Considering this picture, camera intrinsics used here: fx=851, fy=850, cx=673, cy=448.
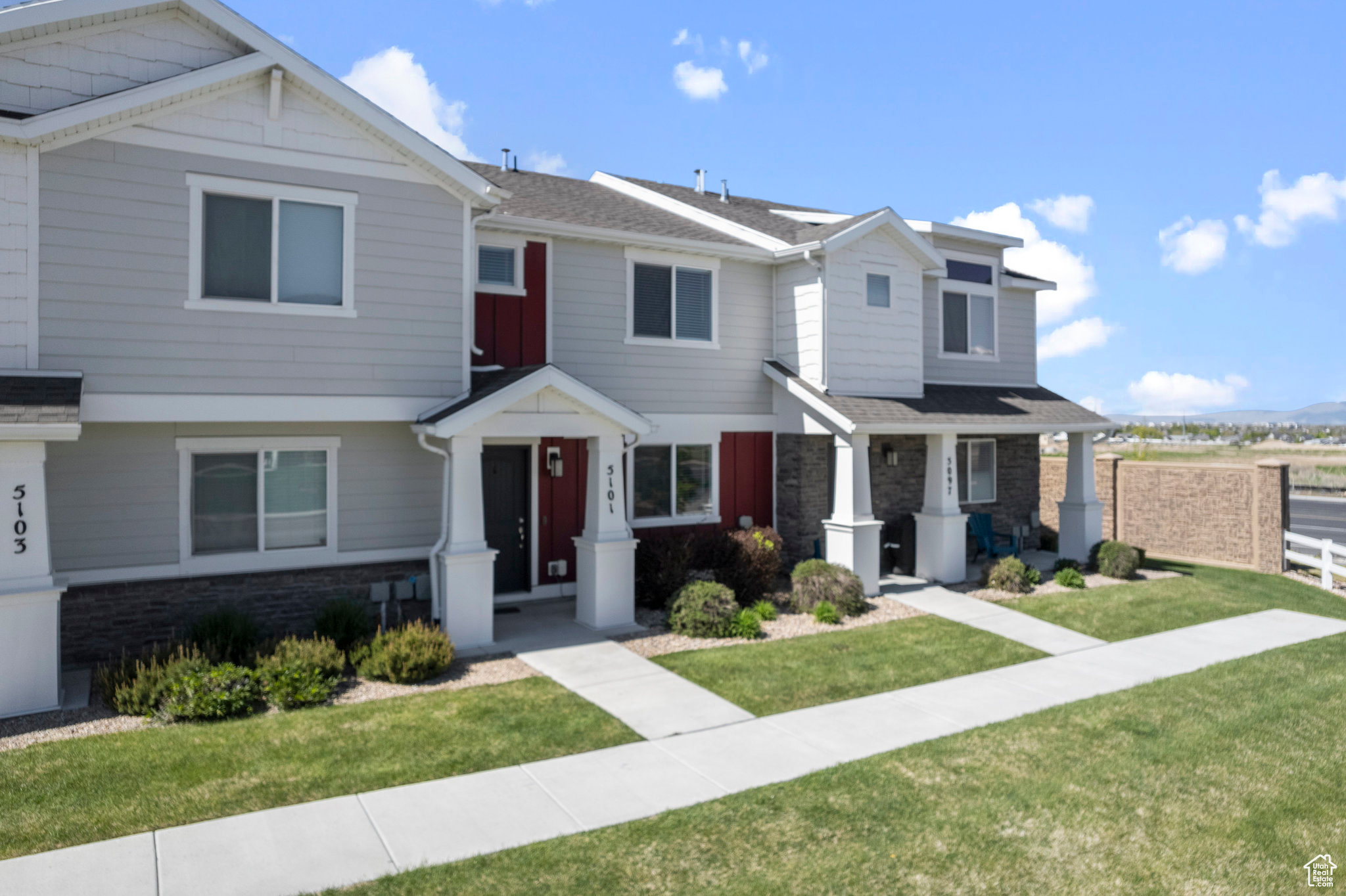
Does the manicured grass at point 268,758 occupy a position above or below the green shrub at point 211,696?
below

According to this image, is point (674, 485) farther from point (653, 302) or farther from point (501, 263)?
point (501, 263)

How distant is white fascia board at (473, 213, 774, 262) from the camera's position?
13023 millimetres

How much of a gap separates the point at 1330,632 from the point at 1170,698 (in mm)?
5478

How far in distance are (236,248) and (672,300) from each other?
276 inches

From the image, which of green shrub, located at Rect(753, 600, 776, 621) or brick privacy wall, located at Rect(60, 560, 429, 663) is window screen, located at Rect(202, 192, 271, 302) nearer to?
brick privacy wall, located at Rect(60, 560, 429, 663)

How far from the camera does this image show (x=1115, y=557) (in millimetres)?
16625

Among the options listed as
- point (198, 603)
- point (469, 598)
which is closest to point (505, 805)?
point (469, 598)

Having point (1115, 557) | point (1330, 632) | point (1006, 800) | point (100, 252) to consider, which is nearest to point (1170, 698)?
point (1006, 800)

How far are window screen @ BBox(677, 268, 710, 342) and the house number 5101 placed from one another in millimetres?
9628

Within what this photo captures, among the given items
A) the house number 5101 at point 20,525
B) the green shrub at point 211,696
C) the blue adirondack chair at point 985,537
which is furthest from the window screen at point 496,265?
the blue adirondack chair at point 985,537

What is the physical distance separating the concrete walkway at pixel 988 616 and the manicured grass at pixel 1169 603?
0.35 m

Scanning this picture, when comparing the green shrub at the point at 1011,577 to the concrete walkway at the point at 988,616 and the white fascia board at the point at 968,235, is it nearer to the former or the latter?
the concrete walkway at the point at 988,616

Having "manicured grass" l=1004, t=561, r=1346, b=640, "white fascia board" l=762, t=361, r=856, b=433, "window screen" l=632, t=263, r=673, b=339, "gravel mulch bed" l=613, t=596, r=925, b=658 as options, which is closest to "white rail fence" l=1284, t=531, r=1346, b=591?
"manicured grass" l=1004, t=561, r=1346, b=640

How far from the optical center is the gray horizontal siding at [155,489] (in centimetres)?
996
